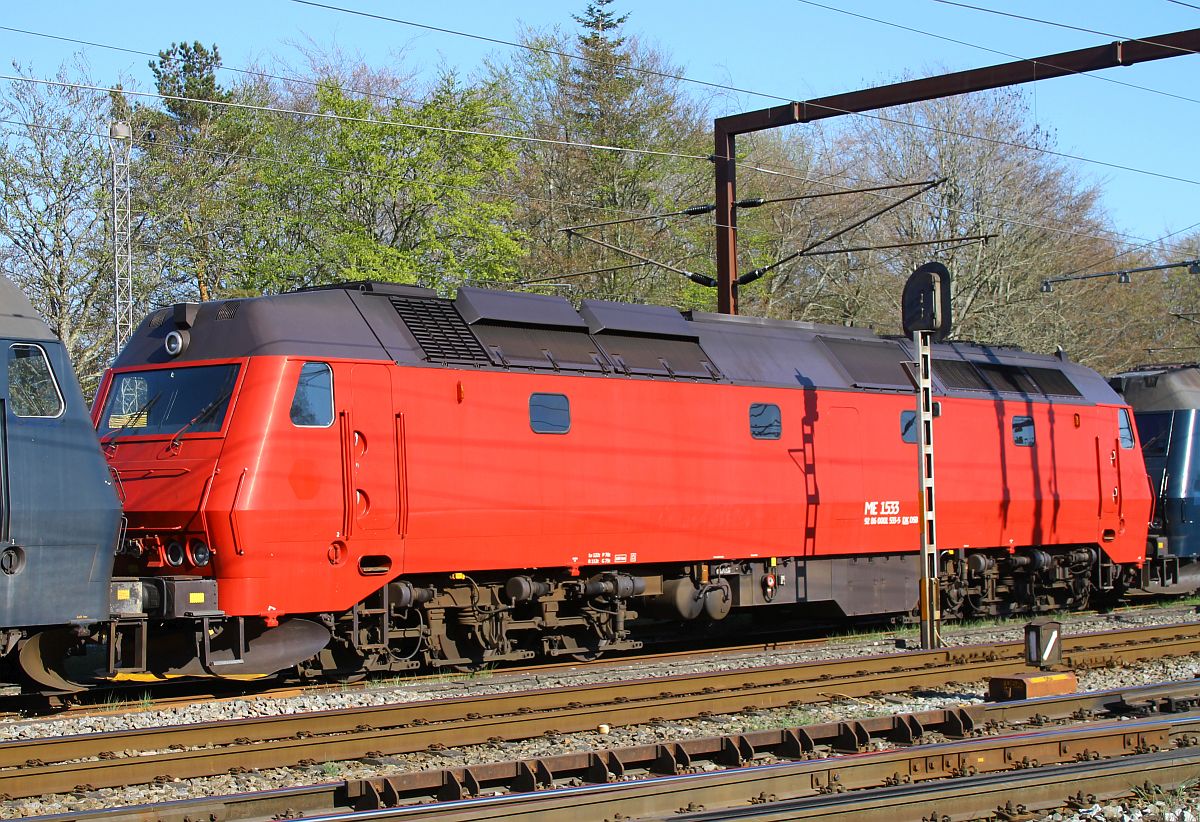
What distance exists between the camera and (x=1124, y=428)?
863 inches

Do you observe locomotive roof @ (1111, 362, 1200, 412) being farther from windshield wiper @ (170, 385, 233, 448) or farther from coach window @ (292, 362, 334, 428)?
windshield wiper @ (170, 385, 233, 448)

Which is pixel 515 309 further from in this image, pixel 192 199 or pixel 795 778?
pixel 192 199

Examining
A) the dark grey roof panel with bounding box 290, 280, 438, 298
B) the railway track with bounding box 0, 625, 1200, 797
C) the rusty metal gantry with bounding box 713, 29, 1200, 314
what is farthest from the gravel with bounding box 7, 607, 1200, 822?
the rusty metal gantry with bounding box 713, 29, 1200, 314

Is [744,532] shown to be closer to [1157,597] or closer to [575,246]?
[1157,597]

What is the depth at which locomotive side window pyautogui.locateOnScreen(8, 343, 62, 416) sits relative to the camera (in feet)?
34.7

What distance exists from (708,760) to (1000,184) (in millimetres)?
36324

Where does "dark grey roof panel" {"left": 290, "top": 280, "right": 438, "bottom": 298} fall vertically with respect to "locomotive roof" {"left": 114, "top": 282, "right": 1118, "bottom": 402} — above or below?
above

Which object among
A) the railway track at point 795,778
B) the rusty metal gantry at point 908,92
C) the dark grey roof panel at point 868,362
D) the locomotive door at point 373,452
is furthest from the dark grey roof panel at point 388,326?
the rusty metal gantry at point 908,92

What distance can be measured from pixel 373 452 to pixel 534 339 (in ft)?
8.46

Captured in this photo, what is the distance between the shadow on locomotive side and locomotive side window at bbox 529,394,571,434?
0.04m

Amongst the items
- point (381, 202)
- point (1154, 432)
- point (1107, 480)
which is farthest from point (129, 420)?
point (381, 202)

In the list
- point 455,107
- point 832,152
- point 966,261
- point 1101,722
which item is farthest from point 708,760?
point 832,152

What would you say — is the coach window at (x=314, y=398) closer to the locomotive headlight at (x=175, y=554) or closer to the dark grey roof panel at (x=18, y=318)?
the locomotive headlight at (x=175, y=554)

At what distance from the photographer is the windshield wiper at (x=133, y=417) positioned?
12977 millimetres
